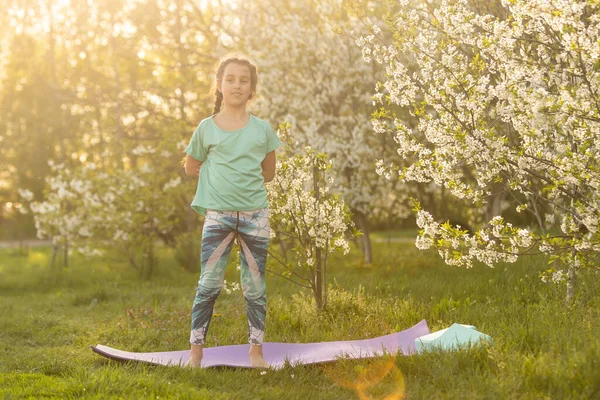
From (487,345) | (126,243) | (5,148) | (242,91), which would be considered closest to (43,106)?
(5,148)

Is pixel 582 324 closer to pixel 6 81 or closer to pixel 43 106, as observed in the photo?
pixel 43 106

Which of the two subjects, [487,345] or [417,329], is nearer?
[487,345]

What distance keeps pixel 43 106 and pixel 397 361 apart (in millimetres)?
22634

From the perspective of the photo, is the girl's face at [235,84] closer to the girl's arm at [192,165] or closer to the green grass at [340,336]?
the girl's arm at [192,165]

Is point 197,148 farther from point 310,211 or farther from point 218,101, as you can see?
point 310,211

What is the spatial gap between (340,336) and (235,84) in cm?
214

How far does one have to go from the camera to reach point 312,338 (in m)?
5.05

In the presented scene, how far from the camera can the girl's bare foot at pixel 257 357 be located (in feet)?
14.3

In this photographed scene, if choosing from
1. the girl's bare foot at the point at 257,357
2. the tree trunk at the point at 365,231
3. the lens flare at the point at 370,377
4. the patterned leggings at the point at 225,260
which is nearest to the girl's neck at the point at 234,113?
the patterned leggings at the point at 225,260

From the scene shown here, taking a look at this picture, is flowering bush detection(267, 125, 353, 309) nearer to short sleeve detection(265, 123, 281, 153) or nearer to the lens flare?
short sleeve detection(265, 123, 281, 153)

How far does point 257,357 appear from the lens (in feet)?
14.4

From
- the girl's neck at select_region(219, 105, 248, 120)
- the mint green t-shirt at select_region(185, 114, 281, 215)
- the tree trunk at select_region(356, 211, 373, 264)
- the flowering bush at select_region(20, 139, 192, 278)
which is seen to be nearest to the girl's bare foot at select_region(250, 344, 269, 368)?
the mint green t-shirt at select_region(185, 114, 281, 215)

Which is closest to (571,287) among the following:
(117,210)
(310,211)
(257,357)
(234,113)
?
(310,211)

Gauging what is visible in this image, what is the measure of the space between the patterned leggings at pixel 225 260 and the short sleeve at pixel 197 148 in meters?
0.42
